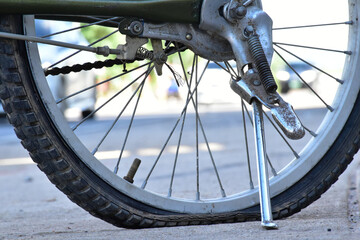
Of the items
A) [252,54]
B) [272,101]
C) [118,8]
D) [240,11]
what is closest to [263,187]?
[272,101]

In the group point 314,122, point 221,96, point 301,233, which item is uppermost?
point 221,96

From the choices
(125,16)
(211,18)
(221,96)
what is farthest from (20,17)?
(221,96)

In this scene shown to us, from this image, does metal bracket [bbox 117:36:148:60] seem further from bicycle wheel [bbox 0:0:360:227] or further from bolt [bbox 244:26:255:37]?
bolt [bbox 244:26:255:37]

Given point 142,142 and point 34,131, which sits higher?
point 142,142

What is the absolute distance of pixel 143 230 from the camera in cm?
241

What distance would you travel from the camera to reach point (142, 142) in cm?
848

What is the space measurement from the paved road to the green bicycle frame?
0.72 m

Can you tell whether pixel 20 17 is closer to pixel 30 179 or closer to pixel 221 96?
pixel 30 179

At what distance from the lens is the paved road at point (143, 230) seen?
7.30ft

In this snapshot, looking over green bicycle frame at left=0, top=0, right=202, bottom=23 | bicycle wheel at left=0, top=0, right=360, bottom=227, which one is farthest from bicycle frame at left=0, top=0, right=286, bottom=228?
bicycle wheel at left=0, top=0, right=360, bottom=227

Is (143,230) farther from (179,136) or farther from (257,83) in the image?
(257,83)

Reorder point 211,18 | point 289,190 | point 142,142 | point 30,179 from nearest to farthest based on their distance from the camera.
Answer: point 211,18
point 289,190
point 30,179
point 142,142

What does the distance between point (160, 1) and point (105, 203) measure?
71 centimetres

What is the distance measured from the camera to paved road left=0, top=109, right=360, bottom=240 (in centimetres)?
222
